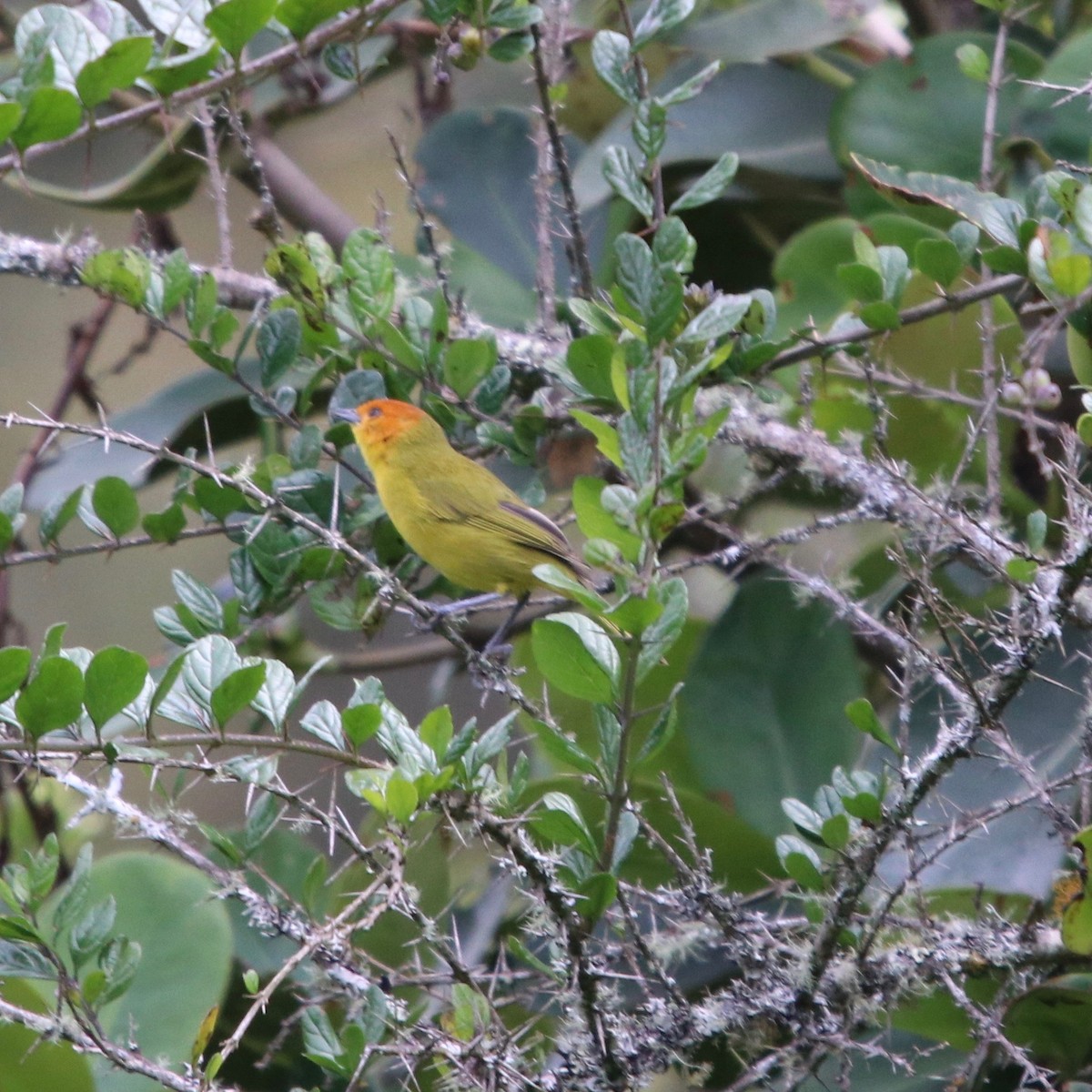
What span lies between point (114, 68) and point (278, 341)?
0.52m

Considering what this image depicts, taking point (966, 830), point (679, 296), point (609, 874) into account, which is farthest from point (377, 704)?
point (966, 830)

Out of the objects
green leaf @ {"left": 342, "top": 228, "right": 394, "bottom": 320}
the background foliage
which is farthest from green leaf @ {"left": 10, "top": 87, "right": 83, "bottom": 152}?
green leaf @ {"left": 342, "top": 228, "right": 394, "bottom": 320}

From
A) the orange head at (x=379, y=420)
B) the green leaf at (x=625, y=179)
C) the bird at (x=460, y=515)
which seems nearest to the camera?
the green leaf at (x=625, y=179)

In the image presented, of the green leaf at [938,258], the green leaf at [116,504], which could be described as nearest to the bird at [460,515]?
the green leaf at [116,504]

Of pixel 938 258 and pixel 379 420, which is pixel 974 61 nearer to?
pixel 938 258

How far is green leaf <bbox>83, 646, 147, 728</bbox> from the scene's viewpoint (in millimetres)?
1530

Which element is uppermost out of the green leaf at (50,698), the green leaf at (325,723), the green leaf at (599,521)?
the green leaf at (599,521)

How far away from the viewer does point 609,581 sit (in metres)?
2.61

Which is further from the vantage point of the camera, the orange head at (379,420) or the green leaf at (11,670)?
the orange head at (379,420)

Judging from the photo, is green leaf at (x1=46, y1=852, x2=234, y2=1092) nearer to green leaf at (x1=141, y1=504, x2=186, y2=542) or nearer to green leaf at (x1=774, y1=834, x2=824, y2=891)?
green leaf at (x1=141, y1=504, x2=186, y2=542)

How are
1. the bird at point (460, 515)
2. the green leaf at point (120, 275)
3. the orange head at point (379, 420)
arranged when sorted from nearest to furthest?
the green leaf at point (120, 275)
the orange head at point (379, 420)
the bird at point (460, 515)

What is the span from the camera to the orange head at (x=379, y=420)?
248 centimetres

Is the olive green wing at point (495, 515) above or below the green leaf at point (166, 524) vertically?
below

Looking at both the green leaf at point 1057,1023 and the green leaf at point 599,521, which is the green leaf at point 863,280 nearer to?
the green leaf at point 599,521
